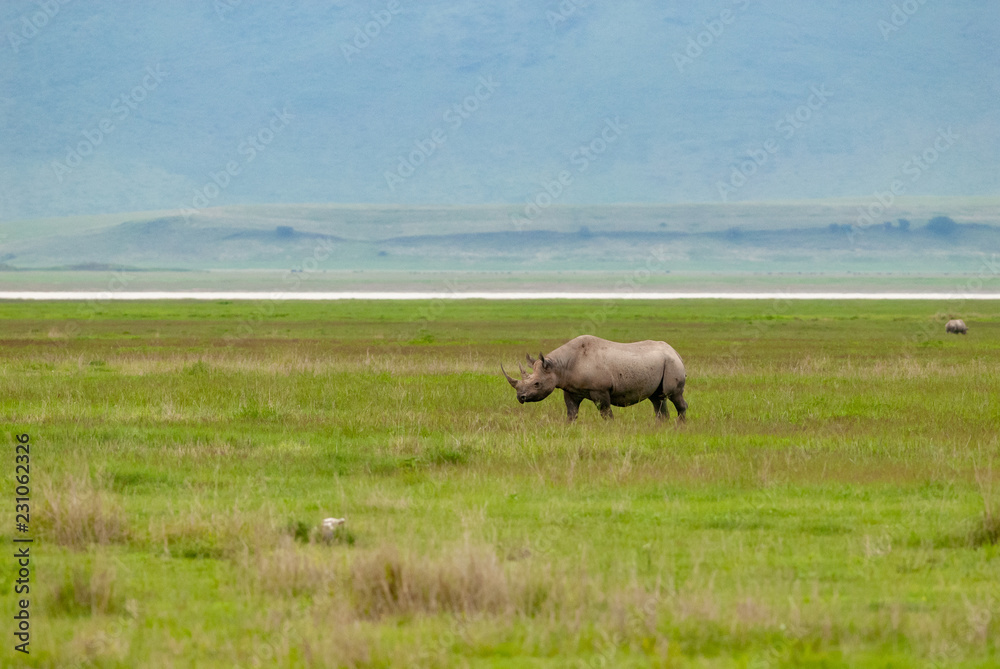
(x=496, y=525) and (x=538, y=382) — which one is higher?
(x=538, y=382)

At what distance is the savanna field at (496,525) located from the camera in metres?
8.63

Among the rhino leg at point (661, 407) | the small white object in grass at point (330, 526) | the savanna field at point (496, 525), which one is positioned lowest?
the rhino leg at point (661, 407)

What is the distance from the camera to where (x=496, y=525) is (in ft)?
40.2

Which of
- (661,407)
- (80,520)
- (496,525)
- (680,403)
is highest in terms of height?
(80,520)

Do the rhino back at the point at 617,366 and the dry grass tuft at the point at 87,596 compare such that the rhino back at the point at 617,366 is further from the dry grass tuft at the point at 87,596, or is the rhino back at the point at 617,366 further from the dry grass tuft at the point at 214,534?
the dry grass tuft at the point at 87,596

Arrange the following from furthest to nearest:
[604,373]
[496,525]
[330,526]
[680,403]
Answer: [680,403]
[604,373]
[496,525]
[330,526]

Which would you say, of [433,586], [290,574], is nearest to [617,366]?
[290,574]

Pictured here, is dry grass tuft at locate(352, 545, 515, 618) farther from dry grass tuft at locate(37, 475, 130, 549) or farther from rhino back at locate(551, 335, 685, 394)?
rhino back at locate(551, 335, 685, 394)

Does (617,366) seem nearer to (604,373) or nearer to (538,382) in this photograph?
(604,373)

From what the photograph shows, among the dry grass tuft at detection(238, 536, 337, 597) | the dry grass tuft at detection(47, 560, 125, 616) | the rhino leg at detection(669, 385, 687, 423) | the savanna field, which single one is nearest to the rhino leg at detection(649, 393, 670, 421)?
the rhino leg at detection(669, 385, 687, 423)

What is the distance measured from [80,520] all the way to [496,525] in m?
3.66

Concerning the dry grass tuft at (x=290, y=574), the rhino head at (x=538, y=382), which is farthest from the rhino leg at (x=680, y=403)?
the dry grass tuft at (x=290, y=574)

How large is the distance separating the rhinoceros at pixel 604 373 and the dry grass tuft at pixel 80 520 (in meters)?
9.05

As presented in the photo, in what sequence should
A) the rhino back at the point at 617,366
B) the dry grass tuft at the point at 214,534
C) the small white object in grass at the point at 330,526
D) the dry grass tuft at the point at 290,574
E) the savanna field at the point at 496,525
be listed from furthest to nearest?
the rhino back at the point at 617,366
the small white object in grass at the point at 330,526
the dry grass tuft at the point at 214,534
the dry grass tuft at the point at 290,574
the savanna field at the point at 496,525
